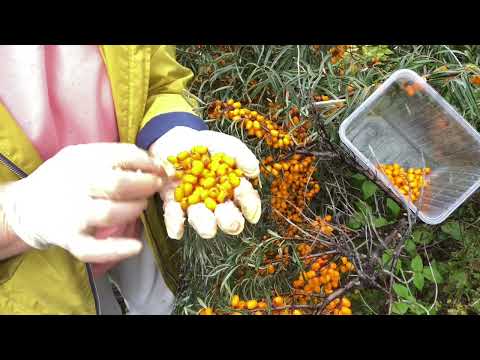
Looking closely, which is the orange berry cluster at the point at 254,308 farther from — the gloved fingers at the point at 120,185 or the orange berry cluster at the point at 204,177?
the gloved fingers at the point at 120,185

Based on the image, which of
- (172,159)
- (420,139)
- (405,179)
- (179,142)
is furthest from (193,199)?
(420,139)

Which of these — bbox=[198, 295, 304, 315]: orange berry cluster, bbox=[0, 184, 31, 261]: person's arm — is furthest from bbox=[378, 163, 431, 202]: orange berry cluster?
bbox=[0, 184, 31, 261]: person's arm

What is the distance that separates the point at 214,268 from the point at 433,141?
1122 millimetres

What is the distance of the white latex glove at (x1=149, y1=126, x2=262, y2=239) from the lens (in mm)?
969

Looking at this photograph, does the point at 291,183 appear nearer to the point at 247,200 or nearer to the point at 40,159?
the point at 247,200

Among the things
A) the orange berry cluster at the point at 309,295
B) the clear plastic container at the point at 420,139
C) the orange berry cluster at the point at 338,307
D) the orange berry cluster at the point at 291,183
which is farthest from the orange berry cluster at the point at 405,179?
the orange berry cluster at the point at 338,307

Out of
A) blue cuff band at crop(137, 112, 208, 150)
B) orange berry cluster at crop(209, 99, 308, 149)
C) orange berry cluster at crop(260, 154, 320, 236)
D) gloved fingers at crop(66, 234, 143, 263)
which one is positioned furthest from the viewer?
orange berry cluster at crop(260, 154, 320, 236)

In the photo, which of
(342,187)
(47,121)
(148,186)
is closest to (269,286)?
(342,187)

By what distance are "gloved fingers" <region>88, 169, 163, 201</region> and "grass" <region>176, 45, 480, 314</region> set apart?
604mm

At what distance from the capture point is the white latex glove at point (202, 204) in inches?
38.1

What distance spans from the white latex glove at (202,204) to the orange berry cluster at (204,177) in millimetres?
25

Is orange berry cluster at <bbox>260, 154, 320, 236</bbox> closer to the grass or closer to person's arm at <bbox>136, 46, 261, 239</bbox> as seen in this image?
the grass

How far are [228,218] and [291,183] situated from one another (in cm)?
63

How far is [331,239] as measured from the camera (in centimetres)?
127
